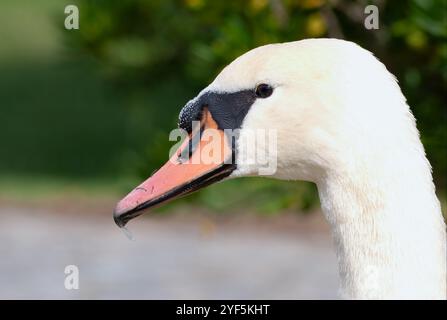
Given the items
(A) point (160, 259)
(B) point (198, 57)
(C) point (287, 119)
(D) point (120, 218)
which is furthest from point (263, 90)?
(A) point (160, 259)

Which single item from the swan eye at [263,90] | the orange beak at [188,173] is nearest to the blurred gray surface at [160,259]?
the orange beak at [188,173]

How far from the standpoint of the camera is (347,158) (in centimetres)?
233

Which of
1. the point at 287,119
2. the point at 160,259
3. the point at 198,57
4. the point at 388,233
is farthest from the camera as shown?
the point at 160,259

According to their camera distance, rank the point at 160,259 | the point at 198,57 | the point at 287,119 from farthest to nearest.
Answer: the point at 160,259 → the point at 198,57 → the point at 287,119

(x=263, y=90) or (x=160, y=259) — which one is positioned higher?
(x=160, y=259)

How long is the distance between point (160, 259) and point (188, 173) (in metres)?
4.16

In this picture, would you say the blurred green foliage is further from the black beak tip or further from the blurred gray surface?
the black beak tip

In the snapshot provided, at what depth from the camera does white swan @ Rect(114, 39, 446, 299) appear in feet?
7.38

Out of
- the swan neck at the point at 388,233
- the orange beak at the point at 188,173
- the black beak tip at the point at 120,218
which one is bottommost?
the swan neck at the point at 388,233

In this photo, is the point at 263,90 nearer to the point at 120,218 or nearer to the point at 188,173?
the point at 188,173

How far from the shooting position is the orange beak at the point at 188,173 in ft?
8.18

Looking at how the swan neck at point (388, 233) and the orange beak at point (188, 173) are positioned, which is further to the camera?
the orange beak at point (188, 173)

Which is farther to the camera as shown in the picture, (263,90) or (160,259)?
(160,259)

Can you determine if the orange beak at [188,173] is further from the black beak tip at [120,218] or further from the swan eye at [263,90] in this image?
the swan eye at [263,90]
